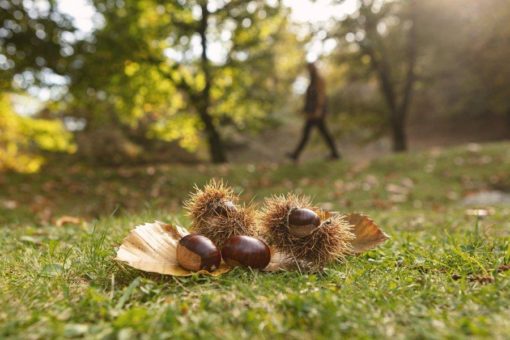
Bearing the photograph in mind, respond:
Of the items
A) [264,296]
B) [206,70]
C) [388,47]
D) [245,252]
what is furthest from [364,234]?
[388,47]

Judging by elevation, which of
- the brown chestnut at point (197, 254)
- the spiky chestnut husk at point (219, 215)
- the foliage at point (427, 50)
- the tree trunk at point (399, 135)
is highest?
the foliage at point (427, 50)

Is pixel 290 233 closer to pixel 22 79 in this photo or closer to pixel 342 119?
pixel 22 79

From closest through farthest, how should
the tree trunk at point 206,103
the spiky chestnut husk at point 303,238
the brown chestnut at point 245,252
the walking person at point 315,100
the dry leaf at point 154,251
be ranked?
the dry leaf at point 154,251
the brown chestnut at point 245,252
the spiky chestnut husk at point 303,238
the walking person at point 315,100
the tree trunk at point 206,103

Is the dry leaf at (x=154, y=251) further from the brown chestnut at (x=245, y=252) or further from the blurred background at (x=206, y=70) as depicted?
the blurred background at (x=206, y=70)

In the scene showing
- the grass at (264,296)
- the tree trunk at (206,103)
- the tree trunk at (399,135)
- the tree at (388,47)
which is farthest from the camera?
the tree trunk at (399,135)

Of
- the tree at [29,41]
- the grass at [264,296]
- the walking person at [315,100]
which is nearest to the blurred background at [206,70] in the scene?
the tree at [29,41]

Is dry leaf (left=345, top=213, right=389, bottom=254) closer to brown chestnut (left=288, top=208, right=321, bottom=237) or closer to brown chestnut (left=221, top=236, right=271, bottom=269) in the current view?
brown chestnut (left=288, top=208, right=321, bottom=237)

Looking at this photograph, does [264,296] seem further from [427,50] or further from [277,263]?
[427,50]
